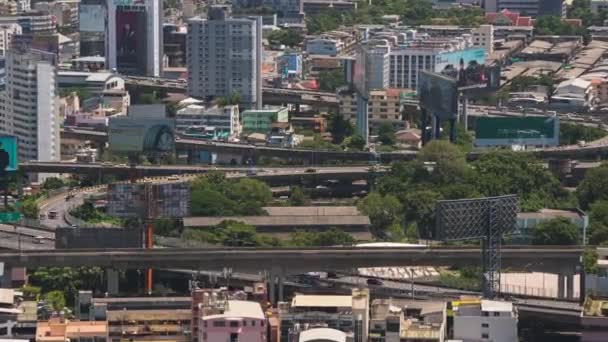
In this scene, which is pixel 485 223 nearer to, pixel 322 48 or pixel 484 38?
pixel 322 48

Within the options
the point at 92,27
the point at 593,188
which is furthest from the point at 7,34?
the point at 593,188

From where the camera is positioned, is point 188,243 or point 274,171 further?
point 274,171

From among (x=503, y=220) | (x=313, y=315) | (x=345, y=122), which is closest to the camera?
(x=313, y=315)

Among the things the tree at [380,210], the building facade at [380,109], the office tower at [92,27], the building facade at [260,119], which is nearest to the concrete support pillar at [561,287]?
the tree at [380,210]

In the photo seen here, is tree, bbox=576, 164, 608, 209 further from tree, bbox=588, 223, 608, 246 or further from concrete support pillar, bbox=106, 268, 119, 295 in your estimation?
concrete support pillar, bbox=106, 268, 119, 295

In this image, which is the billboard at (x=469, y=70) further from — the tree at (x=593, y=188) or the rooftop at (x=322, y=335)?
the rooftop at (x=322, y=335)

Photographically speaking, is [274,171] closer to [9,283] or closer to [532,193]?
[532,193]

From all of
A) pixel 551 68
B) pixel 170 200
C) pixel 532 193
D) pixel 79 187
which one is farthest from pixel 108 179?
pixel 551 68
